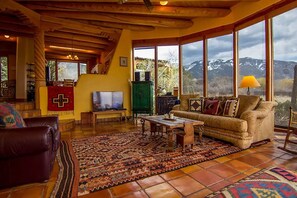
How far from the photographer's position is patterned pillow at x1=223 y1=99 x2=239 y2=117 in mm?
3539

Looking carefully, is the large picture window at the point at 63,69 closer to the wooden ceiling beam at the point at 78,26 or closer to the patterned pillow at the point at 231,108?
the wooden ceiling beam at the point at 78,26

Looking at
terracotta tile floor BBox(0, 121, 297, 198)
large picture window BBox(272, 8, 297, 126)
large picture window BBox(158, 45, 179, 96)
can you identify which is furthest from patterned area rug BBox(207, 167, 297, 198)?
large picture window BBox(158, 45, 179, 96)

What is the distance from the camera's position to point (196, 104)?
4398mm

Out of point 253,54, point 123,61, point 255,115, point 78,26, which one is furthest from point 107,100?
point 253,54

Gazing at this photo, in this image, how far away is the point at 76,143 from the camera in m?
3.42

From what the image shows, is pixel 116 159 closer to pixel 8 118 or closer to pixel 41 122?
pixel 41 122

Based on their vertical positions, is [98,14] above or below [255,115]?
above

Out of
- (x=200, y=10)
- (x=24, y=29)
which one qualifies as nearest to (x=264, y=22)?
(x=200, y=10)

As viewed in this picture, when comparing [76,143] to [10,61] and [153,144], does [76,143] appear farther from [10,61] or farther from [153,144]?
[10,61]

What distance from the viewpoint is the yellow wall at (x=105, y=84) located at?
5.42 m

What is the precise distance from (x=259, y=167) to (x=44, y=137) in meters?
2.54

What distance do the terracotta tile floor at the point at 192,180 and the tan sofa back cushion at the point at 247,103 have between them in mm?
989

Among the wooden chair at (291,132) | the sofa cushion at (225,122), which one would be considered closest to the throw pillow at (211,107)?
the sofa cushion at (225,122)

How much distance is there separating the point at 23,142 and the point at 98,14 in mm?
4124
